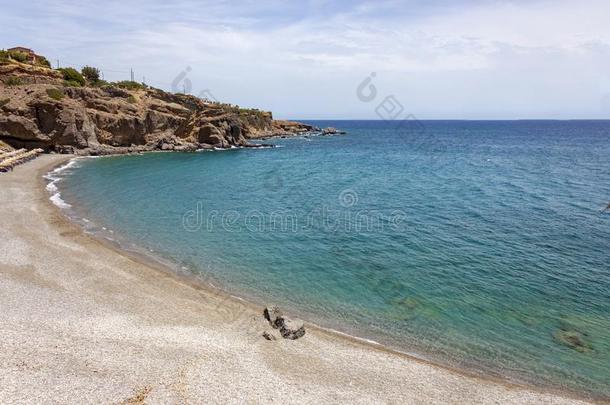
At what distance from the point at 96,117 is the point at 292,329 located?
239 ft

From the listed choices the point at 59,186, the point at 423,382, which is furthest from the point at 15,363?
the point at 59,186

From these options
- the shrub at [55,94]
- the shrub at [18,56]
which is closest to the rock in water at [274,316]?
the shrub at [55,94]

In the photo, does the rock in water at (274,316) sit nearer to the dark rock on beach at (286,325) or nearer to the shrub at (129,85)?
the dark rock on beach at (286,325)

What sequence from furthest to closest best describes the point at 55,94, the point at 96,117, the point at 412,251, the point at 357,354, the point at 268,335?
the point at 96,117 < the point at 55,94 < the point at 412,251 < the point at 268,335 < the point at 357,354

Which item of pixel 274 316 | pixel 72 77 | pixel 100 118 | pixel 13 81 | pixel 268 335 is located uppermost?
pixel 72 77

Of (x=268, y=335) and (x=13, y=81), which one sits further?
(x=13, y=81)

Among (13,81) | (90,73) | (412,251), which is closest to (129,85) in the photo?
(90,73)

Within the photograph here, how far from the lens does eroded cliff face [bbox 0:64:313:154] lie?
2628 inches

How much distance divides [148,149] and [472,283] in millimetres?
73789

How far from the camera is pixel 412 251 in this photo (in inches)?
1057

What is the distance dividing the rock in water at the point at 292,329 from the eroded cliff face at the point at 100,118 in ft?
215

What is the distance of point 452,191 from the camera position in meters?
48.0

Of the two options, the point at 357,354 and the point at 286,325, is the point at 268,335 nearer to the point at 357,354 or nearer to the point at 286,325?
the point at 286,325

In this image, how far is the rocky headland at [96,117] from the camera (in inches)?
2633
